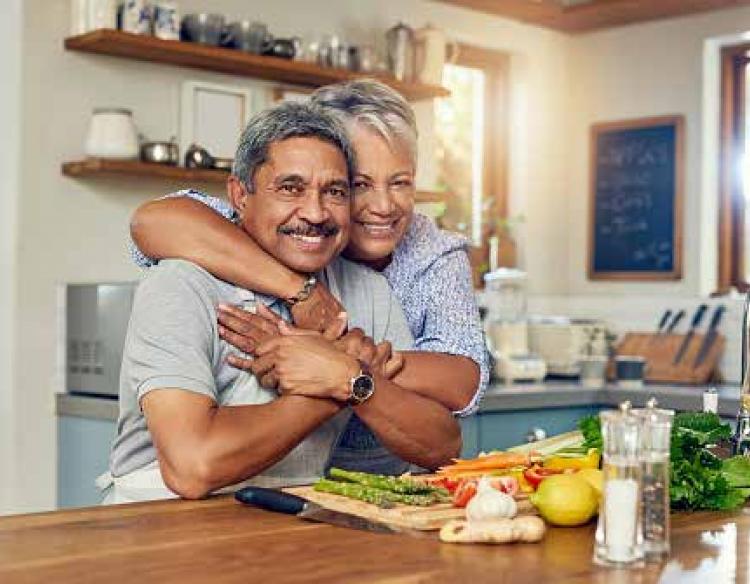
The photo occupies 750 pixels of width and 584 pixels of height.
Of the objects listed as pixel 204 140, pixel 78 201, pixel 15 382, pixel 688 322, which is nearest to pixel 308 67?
pixel 204 140

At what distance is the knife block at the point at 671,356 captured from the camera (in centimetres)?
498

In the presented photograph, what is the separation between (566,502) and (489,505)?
0.45 ft

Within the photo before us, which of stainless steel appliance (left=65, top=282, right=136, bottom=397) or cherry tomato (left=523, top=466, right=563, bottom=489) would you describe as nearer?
cherry tomato (left=523, top=466, right=563, bottom=489)

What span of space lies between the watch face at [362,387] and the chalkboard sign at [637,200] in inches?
141

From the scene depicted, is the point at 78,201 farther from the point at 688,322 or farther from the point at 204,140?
the point at 688,322

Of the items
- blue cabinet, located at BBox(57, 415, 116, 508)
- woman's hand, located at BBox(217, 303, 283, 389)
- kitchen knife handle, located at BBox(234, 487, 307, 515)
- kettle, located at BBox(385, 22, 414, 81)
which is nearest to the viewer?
kitchen knife handle, located at BBox(234, 487, 307, 515)

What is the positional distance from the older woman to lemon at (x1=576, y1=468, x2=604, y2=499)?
468mm

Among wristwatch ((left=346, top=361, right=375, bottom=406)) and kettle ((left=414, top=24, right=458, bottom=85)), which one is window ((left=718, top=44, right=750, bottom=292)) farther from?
wristwatch ((left=346, top=361, right=375, bottom=406))

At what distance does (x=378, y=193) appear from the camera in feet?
7.77

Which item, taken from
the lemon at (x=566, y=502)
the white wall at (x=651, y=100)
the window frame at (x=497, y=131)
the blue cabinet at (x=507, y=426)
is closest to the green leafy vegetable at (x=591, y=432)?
the lemon at (x=566, y=502)

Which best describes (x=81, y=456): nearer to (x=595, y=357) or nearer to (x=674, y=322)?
(x=595, y=357)

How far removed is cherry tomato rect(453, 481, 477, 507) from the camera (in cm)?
175

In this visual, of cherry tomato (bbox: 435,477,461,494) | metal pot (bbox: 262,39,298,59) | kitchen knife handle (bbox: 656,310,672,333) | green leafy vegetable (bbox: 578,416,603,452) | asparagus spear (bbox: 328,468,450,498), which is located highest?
metal pot (bbox: 262,39,298,59)

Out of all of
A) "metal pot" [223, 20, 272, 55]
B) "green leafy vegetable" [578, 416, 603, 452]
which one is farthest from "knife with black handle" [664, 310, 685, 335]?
"green leafy vegetable" [578, 416, 603, 452]
